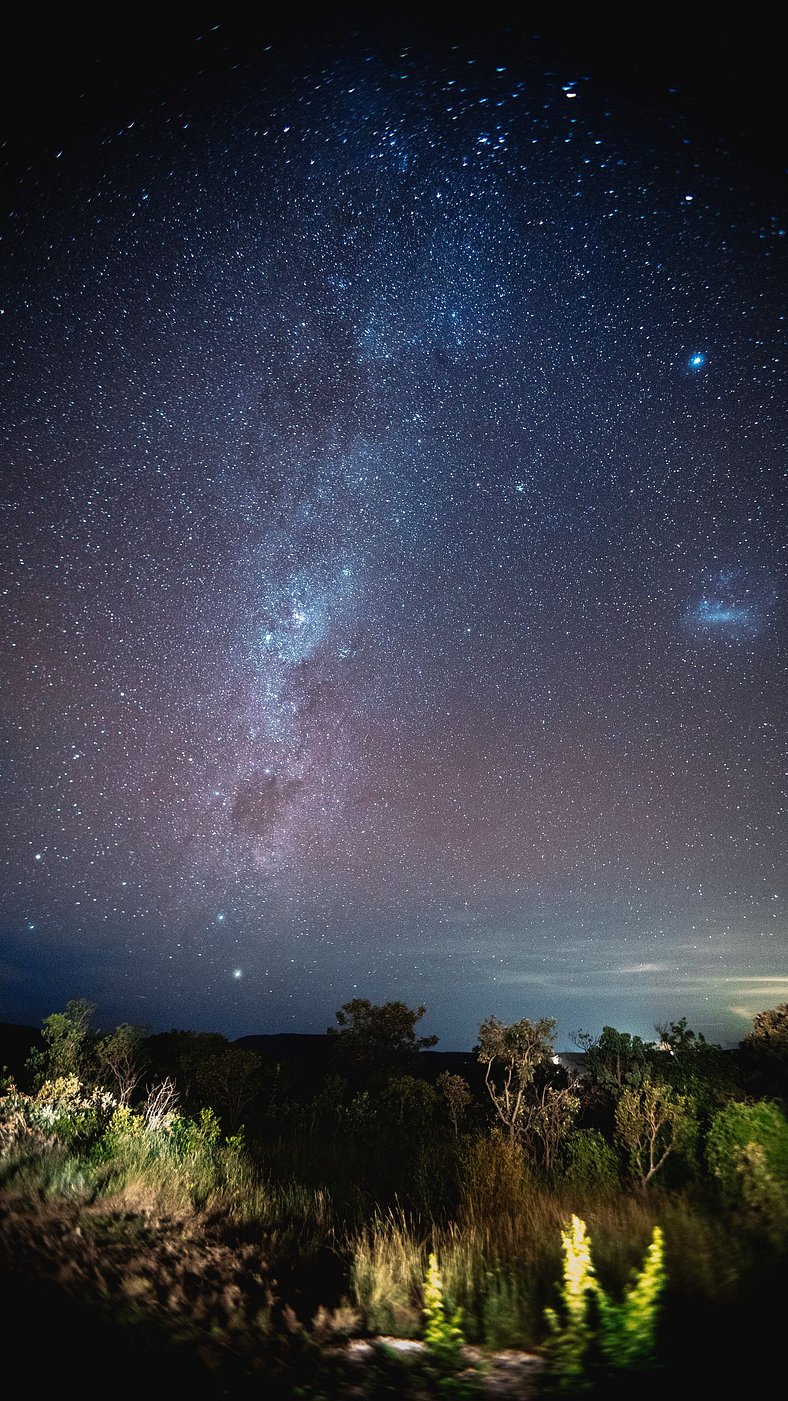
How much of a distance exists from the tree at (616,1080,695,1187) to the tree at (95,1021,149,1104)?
645 inches

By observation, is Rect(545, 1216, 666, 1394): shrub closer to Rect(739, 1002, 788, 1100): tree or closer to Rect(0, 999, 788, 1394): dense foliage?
Rect(0, 999, 788, 1394): dense foliage

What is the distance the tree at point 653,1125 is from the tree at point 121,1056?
16.4 metres

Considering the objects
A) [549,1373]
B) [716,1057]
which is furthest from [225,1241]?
[716,1057]

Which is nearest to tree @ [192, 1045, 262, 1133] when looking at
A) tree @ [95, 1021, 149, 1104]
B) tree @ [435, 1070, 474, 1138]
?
tree @ [95, 1021, 149, 1104]

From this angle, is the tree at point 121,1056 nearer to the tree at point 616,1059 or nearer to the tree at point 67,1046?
the tree at point 67,1046

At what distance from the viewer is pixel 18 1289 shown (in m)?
3.91

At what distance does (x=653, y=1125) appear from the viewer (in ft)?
34.6

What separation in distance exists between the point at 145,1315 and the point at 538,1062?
12.0 m

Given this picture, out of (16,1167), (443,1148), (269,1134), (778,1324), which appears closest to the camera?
(778,1324)

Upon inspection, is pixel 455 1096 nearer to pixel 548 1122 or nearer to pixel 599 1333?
pixel 548 1122

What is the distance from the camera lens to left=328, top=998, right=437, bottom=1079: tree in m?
26.3

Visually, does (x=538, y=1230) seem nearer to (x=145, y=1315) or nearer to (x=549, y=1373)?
(x=549, y=1373)

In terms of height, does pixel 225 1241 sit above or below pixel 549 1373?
below

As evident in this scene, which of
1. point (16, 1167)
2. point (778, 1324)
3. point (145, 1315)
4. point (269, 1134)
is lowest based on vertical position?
point (269, 1134)
